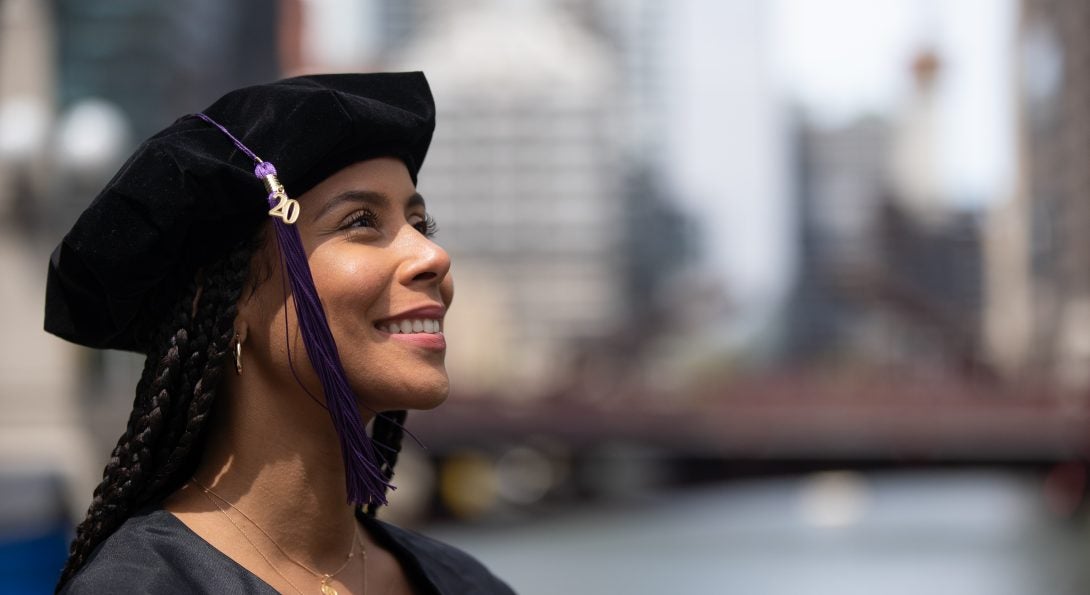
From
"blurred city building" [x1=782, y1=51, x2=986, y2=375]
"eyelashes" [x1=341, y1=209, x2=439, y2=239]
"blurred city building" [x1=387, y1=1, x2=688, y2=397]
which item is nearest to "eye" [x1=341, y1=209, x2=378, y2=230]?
"eyelashes" [x1=341, y1=209, x2=439, y2=239]

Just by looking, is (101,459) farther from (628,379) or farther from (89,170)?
(628,379)

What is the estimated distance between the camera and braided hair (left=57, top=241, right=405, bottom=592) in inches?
79.9

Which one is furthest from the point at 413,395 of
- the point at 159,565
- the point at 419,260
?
the point at 159,565

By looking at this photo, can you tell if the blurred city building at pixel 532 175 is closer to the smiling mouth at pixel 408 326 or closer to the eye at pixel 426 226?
the eye at pixel 426 226

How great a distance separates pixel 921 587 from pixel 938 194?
375 ft

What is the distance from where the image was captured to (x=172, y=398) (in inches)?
81.3

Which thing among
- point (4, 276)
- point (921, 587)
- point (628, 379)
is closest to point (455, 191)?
point (628, 379)

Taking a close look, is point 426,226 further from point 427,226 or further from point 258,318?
point 258,318

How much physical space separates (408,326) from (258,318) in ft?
0.79

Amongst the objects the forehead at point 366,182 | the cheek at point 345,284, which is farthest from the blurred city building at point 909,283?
the cheek at point 345,284

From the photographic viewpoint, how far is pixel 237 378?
7.02 ft

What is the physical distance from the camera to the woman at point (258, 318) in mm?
1967

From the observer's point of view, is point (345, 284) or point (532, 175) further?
point (532, 175)

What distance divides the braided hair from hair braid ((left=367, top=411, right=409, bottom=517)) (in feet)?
1.27
